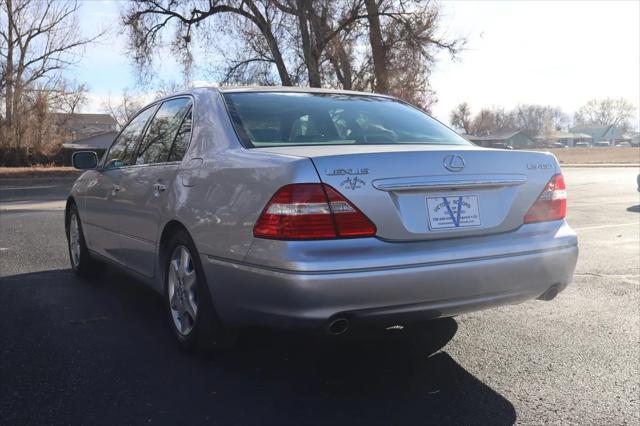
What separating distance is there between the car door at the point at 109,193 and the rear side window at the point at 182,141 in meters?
0.84

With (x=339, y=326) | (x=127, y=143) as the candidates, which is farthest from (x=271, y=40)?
(x=339, y=326)

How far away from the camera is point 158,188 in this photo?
4.14 m

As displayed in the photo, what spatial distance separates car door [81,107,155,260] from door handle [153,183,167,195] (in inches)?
30.9

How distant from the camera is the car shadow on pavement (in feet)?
9.77

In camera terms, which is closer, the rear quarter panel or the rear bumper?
the rear bumper

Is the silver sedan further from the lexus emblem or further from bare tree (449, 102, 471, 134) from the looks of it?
bare tree (449, 102, 471, 134)

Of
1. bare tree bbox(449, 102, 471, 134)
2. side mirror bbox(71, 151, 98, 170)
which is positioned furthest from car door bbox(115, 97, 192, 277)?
bare tree bbox(449, 102, 471, 134)

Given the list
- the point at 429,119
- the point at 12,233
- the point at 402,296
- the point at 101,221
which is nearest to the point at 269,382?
the point at 402,296

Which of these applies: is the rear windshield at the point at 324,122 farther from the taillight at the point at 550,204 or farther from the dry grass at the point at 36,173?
the dry grass at the point at 36,173

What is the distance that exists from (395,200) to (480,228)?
1.74 feet

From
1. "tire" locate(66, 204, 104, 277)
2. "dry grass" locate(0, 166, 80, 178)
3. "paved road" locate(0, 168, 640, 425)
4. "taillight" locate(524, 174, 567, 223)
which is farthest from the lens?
"dry grass" locate(0, 166, 80, 178)

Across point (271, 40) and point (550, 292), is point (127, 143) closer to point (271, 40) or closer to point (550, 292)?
point (550, 292)

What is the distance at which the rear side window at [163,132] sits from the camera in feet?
14.2

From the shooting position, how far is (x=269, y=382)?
3.38m
